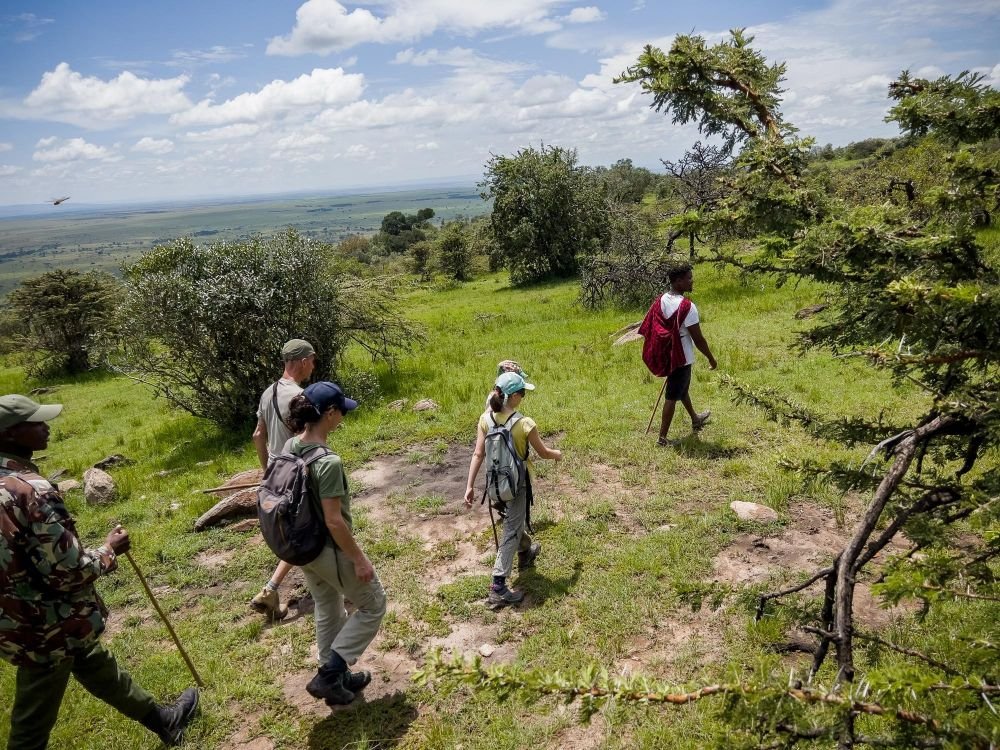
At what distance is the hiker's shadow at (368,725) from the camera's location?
407 cm

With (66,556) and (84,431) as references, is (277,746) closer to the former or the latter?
(66,556)

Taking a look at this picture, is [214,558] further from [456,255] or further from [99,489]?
[456,255]

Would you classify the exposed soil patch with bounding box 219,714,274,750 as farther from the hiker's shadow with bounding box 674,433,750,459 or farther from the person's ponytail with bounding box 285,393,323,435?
the hiker's shadow with bounding box 674,433,750,459

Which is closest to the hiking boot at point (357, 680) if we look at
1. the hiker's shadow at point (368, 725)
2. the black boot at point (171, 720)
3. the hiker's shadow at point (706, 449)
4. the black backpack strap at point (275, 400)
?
the hiker's shadow at point (368, 725)

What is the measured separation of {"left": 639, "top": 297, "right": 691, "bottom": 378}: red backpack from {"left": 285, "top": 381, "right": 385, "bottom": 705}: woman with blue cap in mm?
4859

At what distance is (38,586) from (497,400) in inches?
132

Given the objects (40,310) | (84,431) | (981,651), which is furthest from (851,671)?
(40,310)

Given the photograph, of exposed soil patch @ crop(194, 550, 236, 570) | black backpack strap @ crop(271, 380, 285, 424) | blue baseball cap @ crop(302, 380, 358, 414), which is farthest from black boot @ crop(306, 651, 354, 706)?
exposed soil patch @ crop(194, 550, 236, 570)

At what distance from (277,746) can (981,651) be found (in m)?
4.25

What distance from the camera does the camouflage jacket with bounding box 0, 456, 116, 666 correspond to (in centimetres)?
332

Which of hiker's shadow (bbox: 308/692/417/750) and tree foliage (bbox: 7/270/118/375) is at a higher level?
tree foliage (bbox: 7/270/118/375)

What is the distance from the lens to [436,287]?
37.6 metres

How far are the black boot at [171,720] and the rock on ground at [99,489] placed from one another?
605cm

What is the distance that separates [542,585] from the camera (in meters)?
5.54
